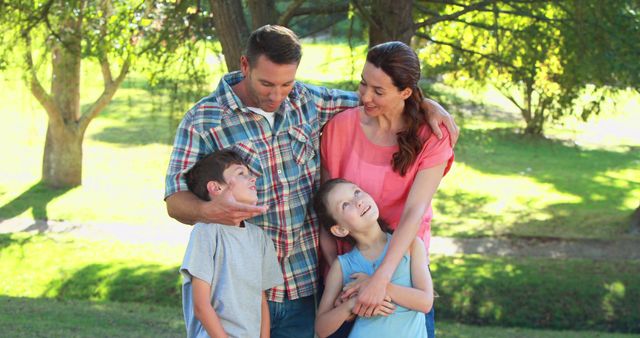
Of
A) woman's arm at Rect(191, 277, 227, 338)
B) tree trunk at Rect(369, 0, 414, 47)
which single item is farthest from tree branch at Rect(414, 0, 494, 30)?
woman's arm at Rect(191, 277, 227, 338)

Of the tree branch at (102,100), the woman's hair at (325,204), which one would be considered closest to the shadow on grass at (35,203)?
the tree branch at (102,100)

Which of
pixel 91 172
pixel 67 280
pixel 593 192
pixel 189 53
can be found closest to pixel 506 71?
pixel 189 53

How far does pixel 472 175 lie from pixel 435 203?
1935mm

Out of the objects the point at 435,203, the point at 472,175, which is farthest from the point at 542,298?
the point at 472,175

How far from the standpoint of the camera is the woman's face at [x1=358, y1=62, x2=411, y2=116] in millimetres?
3234

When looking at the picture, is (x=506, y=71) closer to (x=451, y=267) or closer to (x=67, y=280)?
(x=451, y=267)

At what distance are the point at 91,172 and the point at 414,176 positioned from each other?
1718 cm

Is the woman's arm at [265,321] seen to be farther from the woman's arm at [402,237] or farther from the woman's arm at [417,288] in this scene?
the woman's arm at [417,288]

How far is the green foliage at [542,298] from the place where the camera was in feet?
32.3

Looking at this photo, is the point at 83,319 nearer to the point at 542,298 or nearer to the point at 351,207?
the point at 542,298

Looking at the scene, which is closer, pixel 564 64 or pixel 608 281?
pixel 564 64

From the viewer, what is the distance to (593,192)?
18156mm

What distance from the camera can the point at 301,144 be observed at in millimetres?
A: 3324

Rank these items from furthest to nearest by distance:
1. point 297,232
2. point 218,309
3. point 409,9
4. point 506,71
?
1. point 506,71
2. point 409,9
3. point 297,232
4. point 218,309
